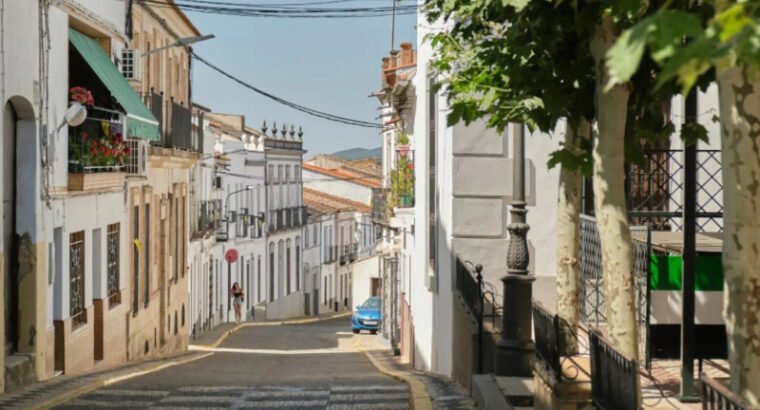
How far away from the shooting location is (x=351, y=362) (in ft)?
83.9

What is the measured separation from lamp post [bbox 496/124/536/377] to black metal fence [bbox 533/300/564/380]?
1.37 metres

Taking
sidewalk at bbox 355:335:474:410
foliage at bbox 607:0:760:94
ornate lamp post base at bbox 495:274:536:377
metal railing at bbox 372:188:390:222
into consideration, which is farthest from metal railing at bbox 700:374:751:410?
metal railing at bbox 372:188:390:222

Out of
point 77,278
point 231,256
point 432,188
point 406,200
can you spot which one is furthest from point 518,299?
point 231,256

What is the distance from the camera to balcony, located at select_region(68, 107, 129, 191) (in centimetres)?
1948

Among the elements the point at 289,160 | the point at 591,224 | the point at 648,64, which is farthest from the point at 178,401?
the point at 289,160

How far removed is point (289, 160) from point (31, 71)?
53428mm

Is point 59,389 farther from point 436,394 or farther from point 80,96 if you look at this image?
point 80,96

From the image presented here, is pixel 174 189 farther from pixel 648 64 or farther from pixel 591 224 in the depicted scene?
pixel 648 64

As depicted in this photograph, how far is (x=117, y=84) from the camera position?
21.6 meters

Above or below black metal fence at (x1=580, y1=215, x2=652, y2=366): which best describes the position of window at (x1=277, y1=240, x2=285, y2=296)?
below

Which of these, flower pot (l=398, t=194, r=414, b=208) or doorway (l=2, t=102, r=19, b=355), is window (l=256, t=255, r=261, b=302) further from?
doorway (l=2, t=102, r=19, b=355)

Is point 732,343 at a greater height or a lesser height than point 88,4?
lesser

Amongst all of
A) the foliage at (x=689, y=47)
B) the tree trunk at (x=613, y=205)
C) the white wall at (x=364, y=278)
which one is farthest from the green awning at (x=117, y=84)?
the white wall at (x=364, y=278)

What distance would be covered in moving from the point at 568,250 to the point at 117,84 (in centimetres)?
1383
